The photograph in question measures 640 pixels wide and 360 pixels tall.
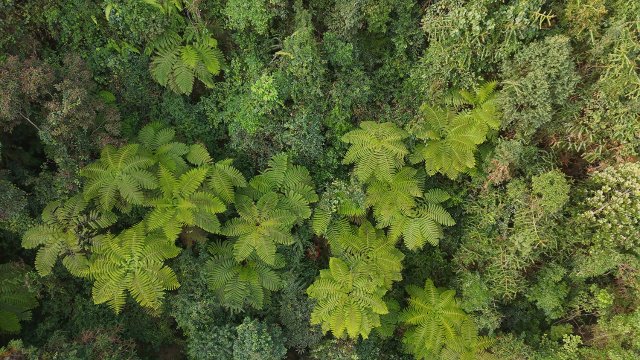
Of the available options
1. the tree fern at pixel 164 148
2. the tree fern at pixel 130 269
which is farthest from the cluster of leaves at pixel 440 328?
the tree fern at pixel 164 148

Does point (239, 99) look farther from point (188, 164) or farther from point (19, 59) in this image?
point (19, 59)

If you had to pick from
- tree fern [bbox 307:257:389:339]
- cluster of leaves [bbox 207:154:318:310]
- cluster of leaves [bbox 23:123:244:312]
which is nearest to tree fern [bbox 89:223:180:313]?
cluster of leaves [bbox 23:123:244:312]

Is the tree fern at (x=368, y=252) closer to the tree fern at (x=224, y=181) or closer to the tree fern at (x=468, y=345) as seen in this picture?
the tree fern at (x=468, y=345)

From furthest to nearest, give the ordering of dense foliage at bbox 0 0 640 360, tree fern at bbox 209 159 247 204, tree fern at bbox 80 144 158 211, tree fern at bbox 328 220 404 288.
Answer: tree fern at bbox 328 220 404 288 → tree fern at bbox 209 159 247 204 → tree fern at bbox 80 144 158 211 → dense foliage at bbox 0 0 640 360

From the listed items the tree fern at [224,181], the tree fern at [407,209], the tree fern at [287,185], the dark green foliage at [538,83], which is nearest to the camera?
the dark green foliage at [538,83]

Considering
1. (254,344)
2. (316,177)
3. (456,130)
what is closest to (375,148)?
(316,177)

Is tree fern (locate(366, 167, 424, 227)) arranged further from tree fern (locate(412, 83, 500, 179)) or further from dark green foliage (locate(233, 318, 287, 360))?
dark green foliage (locate(233, 318, 287, 360))

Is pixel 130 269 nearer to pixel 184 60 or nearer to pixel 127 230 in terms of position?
pixel 127 230
